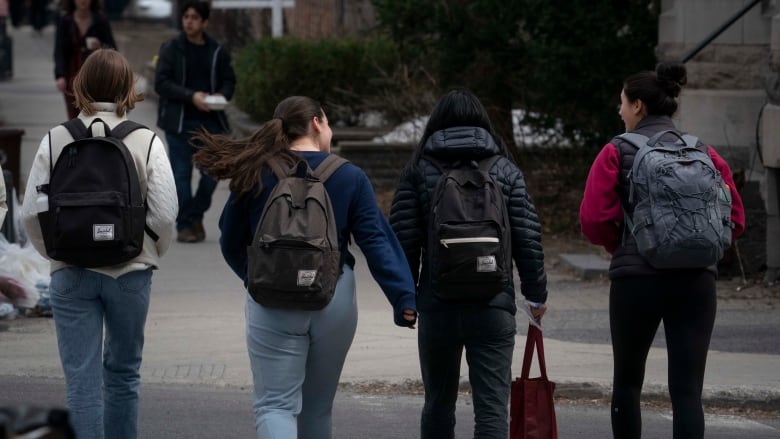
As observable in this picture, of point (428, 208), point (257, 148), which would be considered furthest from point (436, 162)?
point (257, 148)

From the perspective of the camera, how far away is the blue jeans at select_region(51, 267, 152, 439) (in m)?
5.37

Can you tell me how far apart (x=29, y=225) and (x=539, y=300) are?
2071 millimetres

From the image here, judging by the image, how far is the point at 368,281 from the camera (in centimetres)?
1100

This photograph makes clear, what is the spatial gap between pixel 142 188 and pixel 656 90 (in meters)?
2.14

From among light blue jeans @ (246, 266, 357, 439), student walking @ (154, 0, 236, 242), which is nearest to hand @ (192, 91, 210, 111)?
student walking @ (154, 0, 236, 242)

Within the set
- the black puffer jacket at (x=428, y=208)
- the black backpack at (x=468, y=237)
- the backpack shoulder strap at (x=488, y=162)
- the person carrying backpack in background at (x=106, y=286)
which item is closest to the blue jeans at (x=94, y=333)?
the person carrying backpack in background at (x=106, y=286)

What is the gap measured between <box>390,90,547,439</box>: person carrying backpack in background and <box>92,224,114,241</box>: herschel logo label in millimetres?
1128

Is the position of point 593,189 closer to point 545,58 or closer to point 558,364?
point 558,364

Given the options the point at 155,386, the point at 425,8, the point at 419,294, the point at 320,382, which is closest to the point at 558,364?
the point at 155,386

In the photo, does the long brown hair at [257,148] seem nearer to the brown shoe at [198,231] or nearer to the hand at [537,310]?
the hand at [537,310]

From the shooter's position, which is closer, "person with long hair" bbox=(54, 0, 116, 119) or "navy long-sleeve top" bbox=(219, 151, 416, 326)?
"navy long-sleeve top" bbox=(219, 151, 416, 326)

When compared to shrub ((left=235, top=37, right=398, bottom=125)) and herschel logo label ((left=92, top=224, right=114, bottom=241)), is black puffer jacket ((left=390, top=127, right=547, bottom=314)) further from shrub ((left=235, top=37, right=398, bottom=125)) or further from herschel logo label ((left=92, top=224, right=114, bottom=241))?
shrub ((left=235, top=37, right=398, bottom=125))

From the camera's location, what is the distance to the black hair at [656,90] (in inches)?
224

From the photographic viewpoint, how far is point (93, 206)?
522 cm
